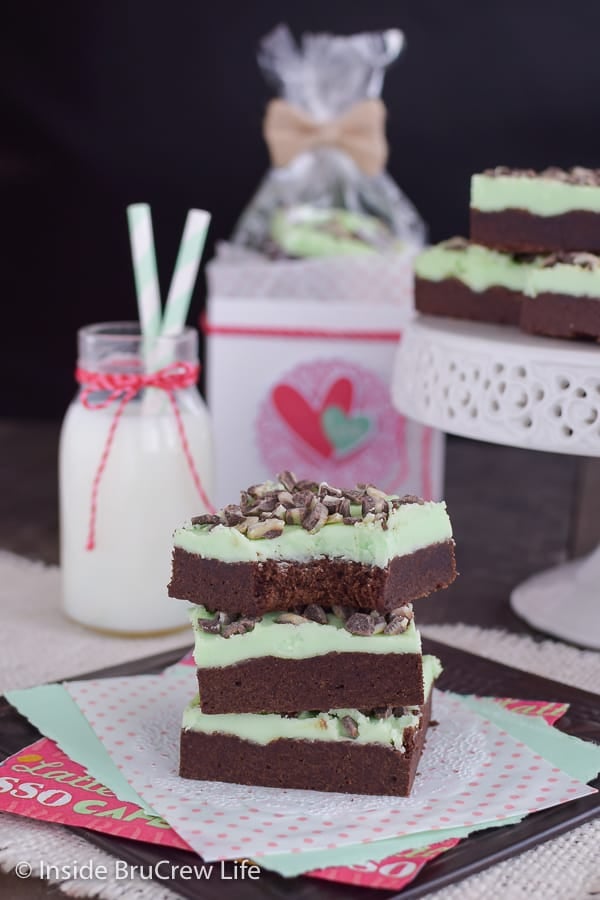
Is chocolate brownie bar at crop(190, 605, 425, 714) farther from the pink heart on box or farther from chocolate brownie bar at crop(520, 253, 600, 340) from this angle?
the pink heart on box

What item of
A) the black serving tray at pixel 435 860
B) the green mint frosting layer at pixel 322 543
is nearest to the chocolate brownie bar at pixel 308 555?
the green mint frosting layer at pixel 322 543

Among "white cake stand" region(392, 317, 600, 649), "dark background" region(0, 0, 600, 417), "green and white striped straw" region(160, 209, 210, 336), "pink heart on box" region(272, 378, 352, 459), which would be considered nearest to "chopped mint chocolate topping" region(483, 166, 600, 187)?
"white cake stand" region(392, 317, 600, 649)

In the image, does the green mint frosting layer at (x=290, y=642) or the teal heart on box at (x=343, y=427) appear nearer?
the green mint frosting layer at (x=290, y=642)

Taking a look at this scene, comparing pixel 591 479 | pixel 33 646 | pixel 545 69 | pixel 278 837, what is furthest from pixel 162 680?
pixel 545 69

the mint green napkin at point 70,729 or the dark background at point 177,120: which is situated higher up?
the dark background at point 177,120

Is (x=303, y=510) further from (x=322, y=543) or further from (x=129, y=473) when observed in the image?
(x=129, y=473)

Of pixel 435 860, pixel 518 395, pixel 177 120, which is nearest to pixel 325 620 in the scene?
pixel 435 860

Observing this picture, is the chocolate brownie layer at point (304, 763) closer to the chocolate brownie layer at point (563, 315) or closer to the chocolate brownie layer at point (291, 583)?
the chocolate brownie layer at point (291, 583)
